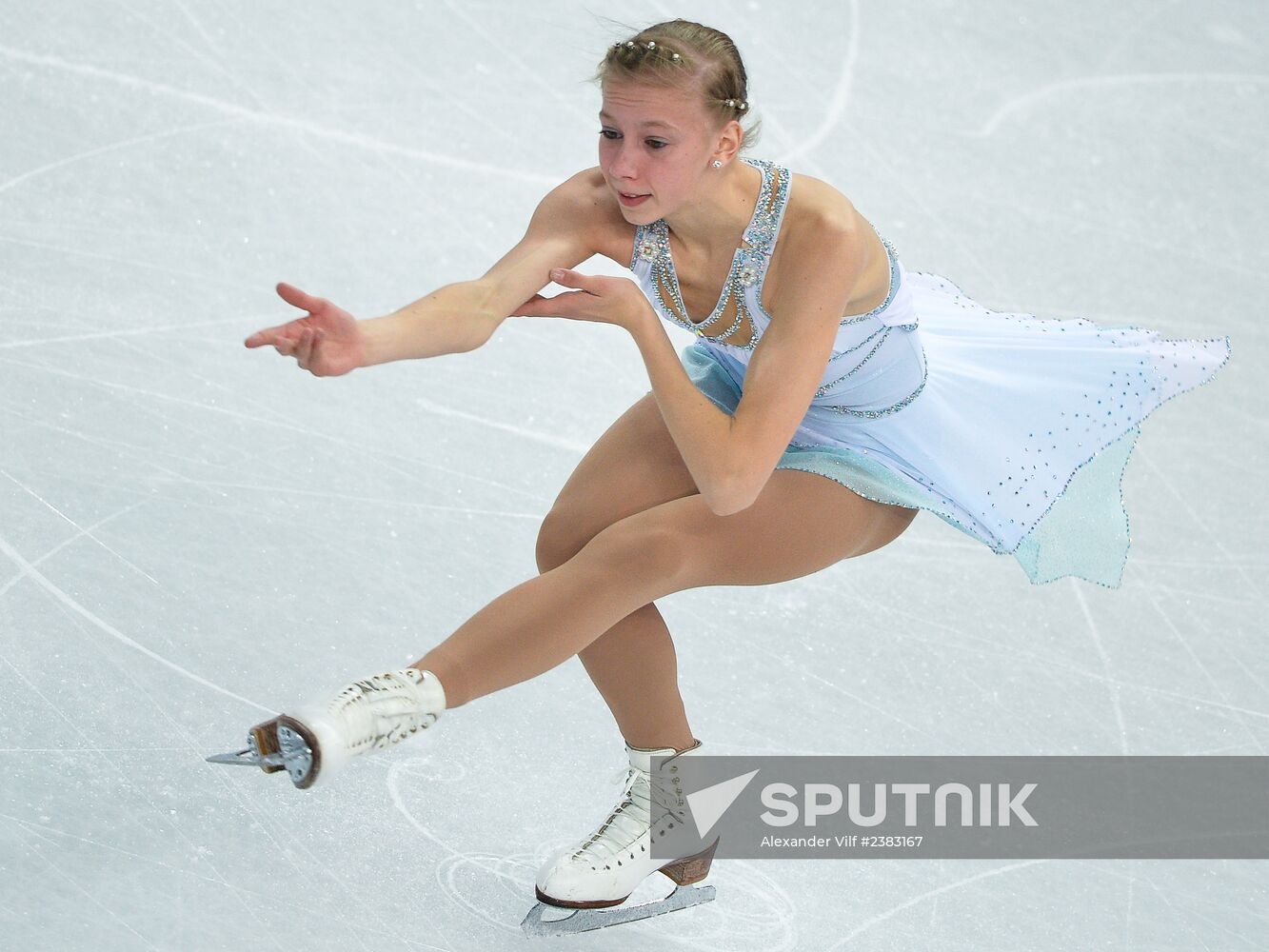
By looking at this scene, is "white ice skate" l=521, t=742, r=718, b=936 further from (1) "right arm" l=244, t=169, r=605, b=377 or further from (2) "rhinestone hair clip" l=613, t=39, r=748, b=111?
(2) "rhinestone hair clip" l=613, t=39, r=748, b=111

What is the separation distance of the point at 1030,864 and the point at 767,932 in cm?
63

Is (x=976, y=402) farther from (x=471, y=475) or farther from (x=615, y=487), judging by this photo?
(x=471, y=475)

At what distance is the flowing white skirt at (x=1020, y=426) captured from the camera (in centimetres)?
279

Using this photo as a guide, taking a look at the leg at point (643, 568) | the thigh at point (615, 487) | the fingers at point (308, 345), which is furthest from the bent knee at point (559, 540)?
the fingers at point (308, 345)

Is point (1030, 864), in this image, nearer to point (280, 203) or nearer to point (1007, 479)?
point (1007, 479)

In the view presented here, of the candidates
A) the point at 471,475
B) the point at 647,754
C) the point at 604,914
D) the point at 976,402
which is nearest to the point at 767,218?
the point at 976,402

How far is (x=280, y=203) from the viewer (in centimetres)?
473

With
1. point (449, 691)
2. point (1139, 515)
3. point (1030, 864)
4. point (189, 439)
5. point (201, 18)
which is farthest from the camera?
point (201, 18)

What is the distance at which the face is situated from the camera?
2.36m

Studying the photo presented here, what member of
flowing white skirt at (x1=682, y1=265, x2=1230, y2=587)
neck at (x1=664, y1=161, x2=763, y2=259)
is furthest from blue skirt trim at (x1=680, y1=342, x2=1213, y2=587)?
neck at (x1=664, y1=161, x2=763, y2=259)

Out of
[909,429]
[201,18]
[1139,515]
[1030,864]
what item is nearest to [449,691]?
[909,429]

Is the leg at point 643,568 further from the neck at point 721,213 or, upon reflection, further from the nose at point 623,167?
the nose at point 623,167

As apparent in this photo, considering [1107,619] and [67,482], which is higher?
[1107,619]

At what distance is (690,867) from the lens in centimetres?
279
